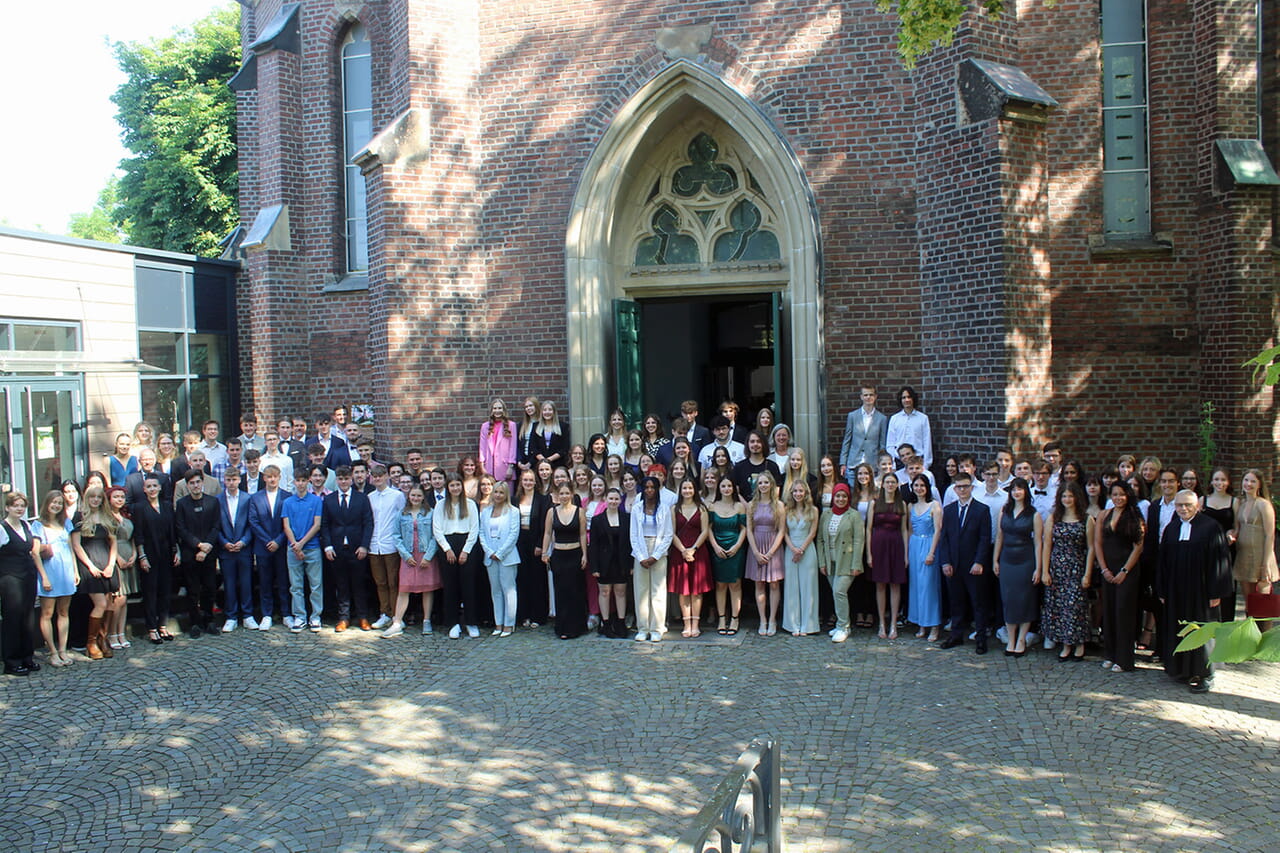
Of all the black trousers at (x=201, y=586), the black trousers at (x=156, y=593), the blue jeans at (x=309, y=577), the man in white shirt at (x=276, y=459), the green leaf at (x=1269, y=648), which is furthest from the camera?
the man in white shirt at (x=276, y=459)

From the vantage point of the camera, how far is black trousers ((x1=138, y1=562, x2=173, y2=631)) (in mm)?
9547

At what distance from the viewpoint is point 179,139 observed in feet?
86.5

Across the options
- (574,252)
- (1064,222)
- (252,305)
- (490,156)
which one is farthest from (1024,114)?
(252,305)

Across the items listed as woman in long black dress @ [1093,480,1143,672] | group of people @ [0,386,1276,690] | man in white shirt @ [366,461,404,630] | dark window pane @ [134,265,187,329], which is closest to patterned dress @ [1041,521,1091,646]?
group of people @ [0,386,1276,690]

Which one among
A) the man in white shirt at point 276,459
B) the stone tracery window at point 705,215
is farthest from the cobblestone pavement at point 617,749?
the stone tracery window at point 705,215

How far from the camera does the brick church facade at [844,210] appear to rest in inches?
414

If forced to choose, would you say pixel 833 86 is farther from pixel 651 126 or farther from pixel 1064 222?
pixel 1064 222

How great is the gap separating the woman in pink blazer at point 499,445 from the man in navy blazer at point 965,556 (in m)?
4.87

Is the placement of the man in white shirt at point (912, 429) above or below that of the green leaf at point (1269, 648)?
above

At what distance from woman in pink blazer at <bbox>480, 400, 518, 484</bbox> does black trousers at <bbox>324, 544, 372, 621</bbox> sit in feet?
6.39

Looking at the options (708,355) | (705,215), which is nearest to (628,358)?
(705,215)

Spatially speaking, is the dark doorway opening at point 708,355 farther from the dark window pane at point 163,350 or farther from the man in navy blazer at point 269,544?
the man in navy blazer at point 269,544

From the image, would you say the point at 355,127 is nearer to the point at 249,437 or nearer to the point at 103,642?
the point at 249,437

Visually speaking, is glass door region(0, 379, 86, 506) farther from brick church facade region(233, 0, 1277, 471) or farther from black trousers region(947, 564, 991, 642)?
black trousers region(947, 564, 991, 642)
